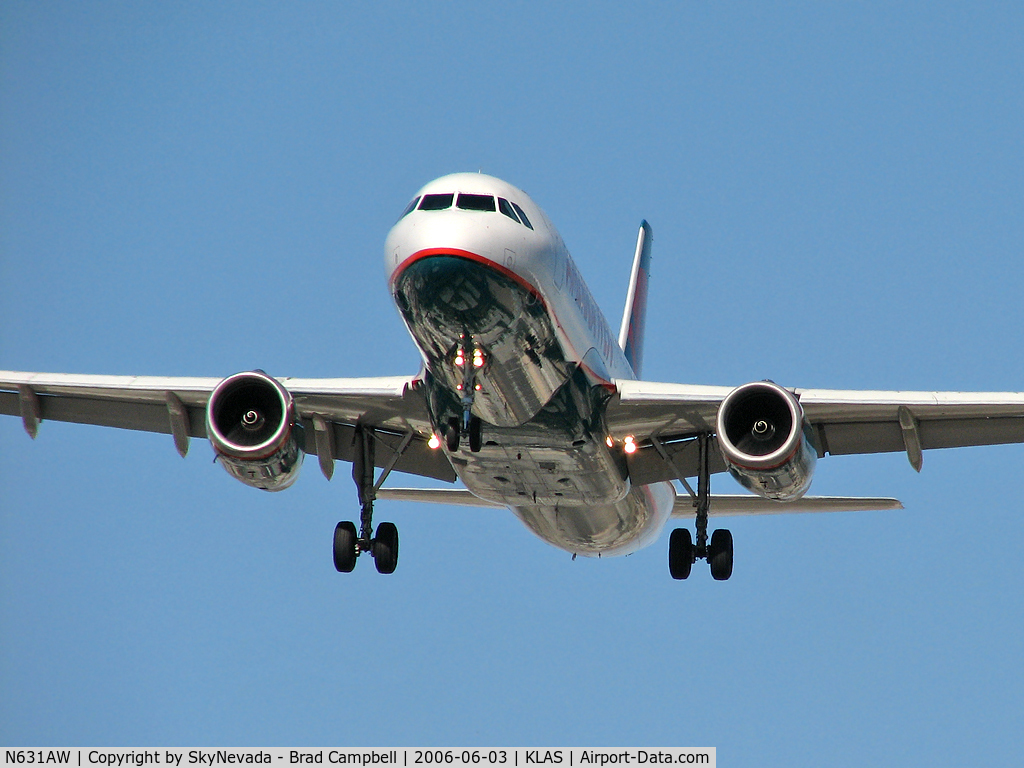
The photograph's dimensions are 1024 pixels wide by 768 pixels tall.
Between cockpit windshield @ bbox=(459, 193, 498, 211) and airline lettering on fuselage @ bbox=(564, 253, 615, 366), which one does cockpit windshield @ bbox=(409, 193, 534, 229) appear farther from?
airline lettering on fuselage @ bbox=(564, 253, 615, 366)

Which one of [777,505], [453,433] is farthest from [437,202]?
[777,505]

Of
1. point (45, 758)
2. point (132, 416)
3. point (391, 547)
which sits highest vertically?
point (132, 416)

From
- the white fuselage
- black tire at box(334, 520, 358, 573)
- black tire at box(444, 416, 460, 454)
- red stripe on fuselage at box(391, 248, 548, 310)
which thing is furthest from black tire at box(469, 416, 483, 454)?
black tire at box(334, 520, 358, 573)

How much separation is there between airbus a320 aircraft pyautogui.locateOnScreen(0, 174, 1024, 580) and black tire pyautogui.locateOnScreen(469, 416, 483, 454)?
4cm

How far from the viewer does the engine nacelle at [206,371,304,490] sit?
22.8 m

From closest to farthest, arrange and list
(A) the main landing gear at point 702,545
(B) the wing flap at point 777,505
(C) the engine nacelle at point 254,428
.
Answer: (C) the engine nacelle at point 254,428, (A) the main landing gear at point 702,545, (B) the wing flap at point 777,505

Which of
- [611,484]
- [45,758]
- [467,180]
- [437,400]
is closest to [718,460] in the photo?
[611,484]

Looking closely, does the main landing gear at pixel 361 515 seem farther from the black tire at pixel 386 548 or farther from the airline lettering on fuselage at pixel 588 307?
the airline lettering on fuselage at pixel 588 307

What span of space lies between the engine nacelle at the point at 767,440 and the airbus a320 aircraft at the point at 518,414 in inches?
1.4

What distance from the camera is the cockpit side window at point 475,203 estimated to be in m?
19.9

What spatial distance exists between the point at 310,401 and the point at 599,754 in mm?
8518

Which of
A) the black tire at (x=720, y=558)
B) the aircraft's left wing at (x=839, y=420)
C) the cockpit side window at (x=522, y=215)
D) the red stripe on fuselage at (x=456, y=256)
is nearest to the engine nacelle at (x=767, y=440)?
the aircraft's left wing at (x=839, y=420)

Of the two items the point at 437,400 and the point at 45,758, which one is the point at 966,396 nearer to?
the point at 437,400

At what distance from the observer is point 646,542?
29.3 m
